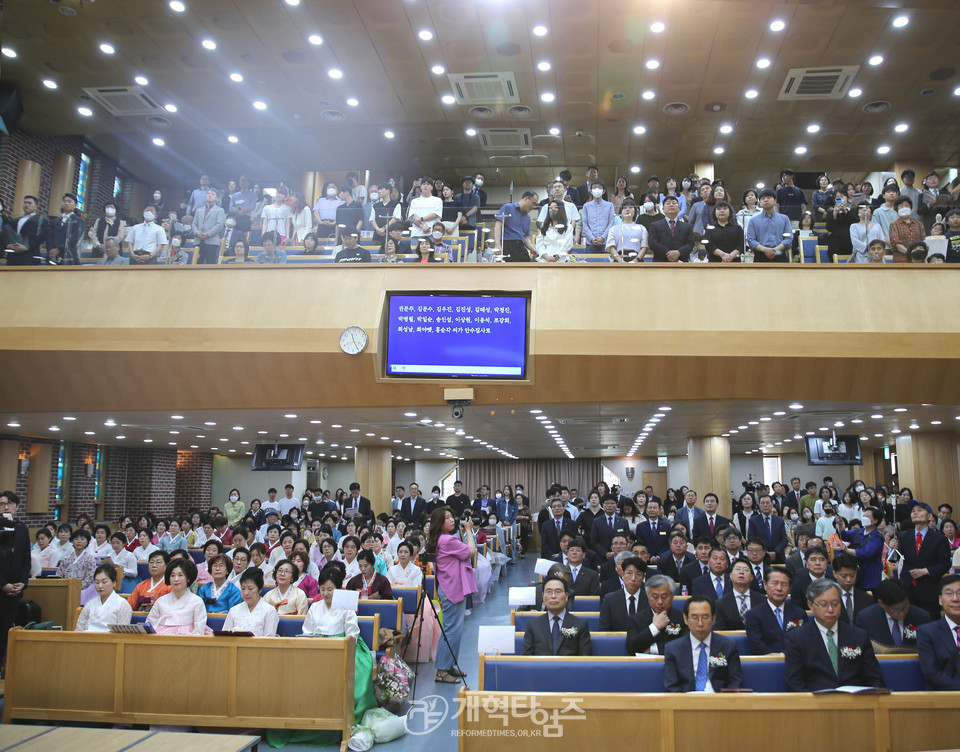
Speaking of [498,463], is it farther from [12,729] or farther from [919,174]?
[12,729]

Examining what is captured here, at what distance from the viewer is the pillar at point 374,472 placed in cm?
1803

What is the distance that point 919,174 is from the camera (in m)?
15.7

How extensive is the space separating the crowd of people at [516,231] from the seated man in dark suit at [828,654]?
5.29 m

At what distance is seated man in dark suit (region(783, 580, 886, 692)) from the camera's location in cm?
394

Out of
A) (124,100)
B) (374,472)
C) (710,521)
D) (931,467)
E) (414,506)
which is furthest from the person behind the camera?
(374,472)

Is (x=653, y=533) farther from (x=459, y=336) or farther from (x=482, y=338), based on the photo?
(x=459, y=336)

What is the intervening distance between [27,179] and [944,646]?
15519mm

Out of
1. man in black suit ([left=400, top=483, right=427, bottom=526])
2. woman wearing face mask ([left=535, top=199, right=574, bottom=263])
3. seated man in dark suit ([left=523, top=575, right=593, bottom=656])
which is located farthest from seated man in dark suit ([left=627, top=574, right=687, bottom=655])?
man in black suit ([left=400, top=483, right=427, bottom=526])

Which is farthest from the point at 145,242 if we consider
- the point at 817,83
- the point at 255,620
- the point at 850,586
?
the point at 817,83

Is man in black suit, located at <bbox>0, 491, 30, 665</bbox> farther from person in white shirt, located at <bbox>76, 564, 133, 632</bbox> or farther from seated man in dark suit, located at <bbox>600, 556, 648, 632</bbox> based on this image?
seated man in dark suit, located at <bbox>600, 556, 648, 632</bbox>

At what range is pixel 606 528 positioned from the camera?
9180mm

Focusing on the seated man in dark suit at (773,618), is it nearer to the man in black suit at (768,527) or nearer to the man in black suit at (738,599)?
the man in black suit at (738,599)

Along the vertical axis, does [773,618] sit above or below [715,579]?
below

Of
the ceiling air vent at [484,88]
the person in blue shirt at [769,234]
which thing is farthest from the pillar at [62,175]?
the person in blue shirt at [769,234]
